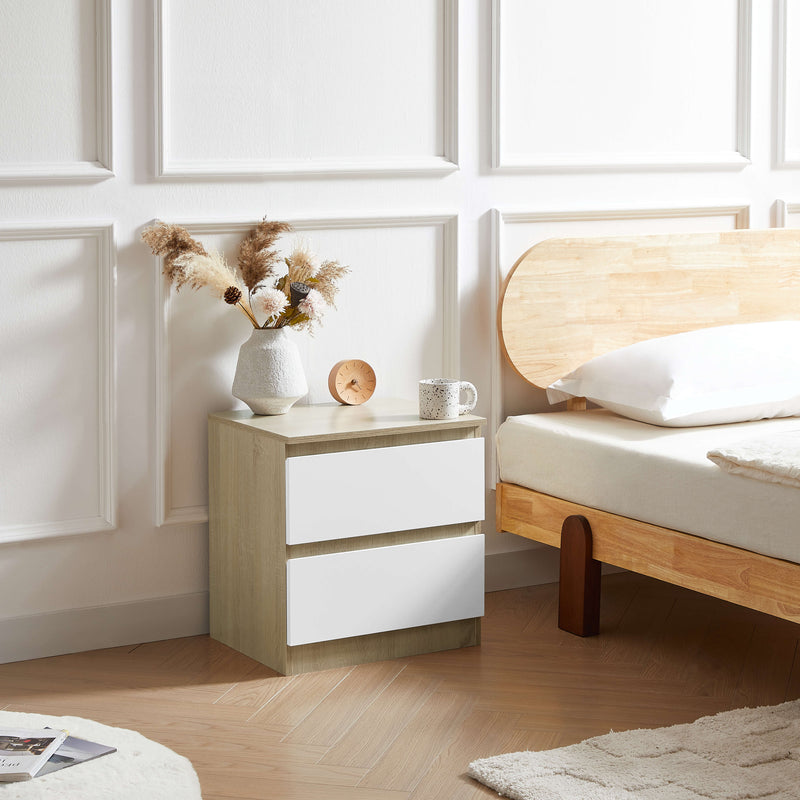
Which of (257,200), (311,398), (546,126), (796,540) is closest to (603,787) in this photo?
(796,540)

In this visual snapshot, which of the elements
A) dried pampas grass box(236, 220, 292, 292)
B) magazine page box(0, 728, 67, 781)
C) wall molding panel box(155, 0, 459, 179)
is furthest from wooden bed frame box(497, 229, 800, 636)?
magazine page box(0, 728, 67, 781)

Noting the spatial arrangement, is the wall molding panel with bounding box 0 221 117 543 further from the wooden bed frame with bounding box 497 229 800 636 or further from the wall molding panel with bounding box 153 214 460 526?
the wooden bed frame with bounding box 497 229 800 636

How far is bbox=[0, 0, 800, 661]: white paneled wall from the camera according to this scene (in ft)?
9.39

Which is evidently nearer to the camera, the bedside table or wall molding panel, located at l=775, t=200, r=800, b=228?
the bedside table

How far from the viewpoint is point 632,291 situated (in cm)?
349

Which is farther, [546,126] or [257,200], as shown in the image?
[546,126]

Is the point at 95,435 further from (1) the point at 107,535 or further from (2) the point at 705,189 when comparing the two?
(2) the point at 705,189

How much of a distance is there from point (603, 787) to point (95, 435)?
143 cm

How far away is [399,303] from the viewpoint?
3.29 metres

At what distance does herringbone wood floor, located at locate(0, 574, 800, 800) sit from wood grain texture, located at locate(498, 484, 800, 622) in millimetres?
224

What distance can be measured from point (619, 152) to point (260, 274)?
1.16 metres

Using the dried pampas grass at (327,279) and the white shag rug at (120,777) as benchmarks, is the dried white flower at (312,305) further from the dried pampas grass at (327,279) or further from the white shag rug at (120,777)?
the white shag rug at (120,777)

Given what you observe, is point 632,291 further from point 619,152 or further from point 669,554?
point 669,554

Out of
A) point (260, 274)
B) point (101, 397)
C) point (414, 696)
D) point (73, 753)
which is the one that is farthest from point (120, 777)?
point (260, 274)
